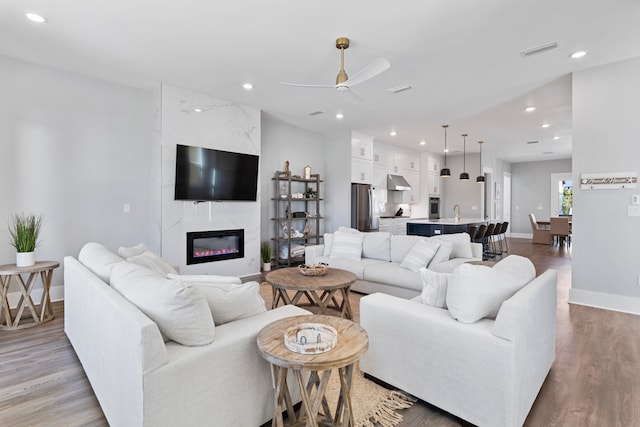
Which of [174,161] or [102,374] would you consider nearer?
[102,374]

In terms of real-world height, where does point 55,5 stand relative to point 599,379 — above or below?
above

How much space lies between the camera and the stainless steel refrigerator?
281 inches

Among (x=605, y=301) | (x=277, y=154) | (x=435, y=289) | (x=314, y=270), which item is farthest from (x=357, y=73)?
(x=605, y=301)

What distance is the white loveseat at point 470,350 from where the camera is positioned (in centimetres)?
160

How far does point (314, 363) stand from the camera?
52.6 inches

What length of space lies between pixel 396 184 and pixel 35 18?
7402 millimetres

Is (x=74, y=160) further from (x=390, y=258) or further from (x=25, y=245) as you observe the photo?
(x=390, y=258)

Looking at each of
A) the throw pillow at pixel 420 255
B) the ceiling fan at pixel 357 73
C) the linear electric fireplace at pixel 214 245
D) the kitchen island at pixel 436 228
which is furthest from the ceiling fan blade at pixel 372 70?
the kitchen island at pixel 436 228

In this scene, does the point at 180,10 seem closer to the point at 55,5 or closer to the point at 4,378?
the point at 55,5

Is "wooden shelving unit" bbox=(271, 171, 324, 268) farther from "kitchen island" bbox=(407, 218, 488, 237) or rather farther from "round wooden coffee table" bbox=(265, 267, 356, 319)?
"round wooden coffee table" bbox=(265, 267, 356, 319)

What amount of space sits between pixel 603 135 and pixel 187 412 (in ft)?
16.7

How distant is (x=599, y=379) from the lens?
7.55 feet

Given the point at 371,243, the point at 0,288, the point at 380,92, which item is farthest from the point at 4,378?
the point at 380,92

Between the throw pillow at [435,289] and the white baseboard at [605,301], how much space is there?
128 inches
